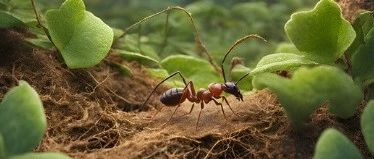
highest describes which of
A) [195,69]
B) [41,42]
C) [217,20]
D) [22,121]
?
[22,121]

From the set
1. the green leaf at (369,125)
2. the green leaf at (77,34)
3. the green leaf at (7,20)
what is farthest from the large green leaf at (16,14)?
the green leaf at (369,125)

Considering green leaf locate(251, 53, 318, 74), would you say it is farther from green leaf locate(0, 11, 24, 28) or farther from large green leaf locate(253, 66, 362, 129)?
green leaf locate(0, 11, 24, 28)

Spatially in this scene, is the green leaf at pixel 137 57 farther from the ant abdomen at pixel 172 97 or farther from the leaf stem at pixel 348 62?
the leaf stem at pixel 348 62

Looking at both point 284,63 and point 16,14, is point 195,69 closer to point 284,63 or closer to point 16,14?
point 16,14

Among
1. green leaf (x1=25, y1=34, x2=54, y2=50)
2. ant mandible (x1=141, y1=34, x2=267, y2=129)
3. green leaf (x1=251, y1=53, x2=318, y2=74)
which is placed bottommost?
ant mandible (x1=141, y1=34, x2=267, y2=129)

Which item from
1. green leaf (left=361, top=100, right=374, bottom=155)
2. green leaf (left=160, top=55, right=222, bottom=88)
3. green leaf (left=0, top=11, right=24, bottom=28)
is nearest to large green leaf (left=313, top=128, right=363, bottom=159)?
green leaf (left=361, top=100, right=374, bottom=155)

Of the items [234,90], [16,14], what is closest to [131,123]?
[234,90]
